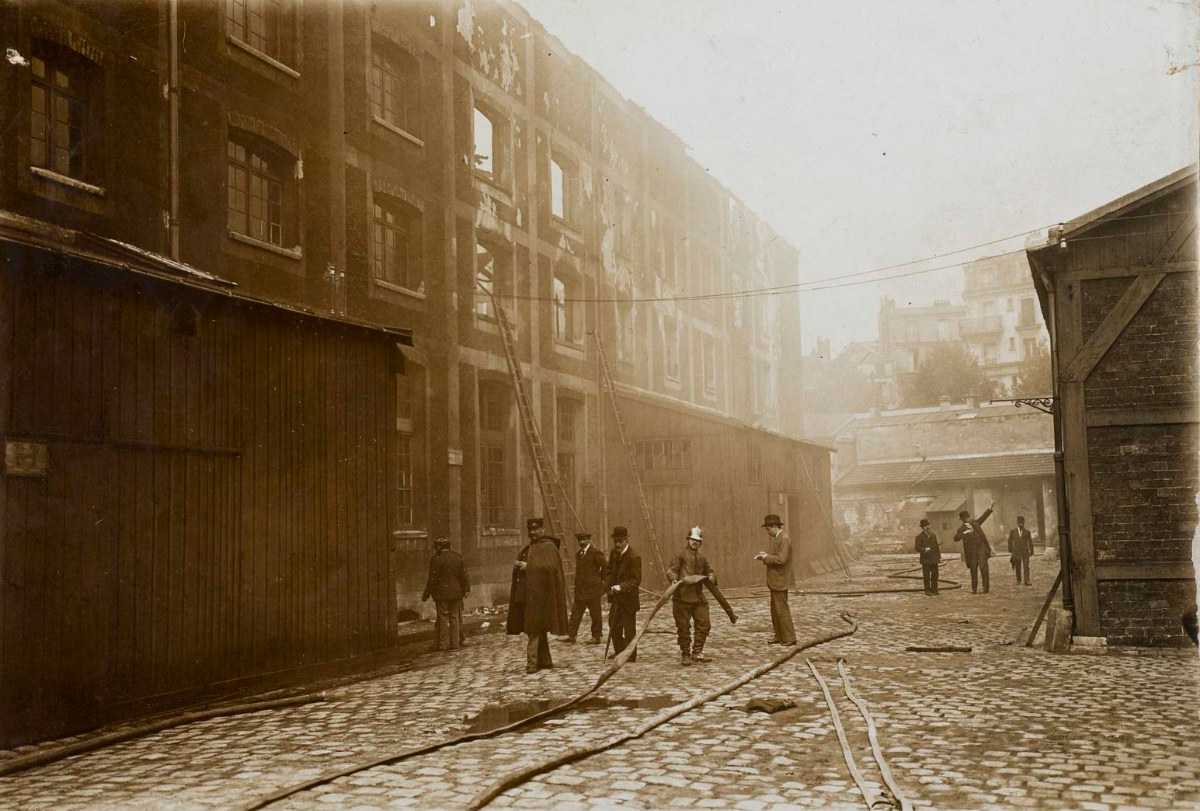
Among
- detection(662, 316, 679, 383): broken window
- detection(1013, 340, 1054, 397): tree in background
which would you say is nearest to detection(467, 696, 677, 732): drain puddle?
detection(662, 316, 679, 383): broken window

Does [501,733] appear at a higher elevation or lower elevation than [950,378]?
lower

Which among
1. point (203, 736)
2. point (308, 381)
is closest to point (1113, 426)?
point (308, 381)

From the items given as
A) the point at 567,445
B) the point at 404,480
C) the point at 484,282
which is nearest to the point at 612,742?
the point at 404,480

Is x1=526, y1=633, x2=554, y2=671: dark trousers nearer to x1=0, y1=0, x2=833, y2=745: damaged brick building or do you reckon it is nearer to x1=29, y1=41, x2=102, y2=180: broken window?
x1=0, y1=0, x2=833, y2=745: damaged brick building

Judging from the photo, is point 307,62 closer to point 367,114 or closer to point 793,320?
point 367,114

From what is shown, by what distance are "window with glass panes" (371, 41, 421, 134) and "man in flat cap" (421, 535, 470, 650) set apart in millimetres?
8129

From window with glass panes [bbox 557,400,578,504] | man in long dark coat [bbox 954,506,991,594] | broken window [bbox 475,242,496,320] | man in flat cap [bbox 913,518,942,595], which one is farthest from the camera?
window with glass panes [bbox 557,400,578,504]

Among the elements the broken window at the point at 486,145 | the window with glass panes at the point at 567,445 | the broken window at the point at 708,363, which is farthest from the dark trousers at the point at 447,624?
the broken window at the point at 708,363

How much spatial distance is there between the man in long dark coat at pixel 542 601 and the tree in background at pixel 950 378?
54.9 m

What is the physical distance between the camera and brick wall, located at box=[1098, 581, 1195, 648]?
11.9 m

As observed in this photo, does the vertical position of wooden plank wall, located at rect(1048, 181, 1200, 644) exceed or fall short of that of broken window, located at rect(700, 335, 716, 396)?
it falls short

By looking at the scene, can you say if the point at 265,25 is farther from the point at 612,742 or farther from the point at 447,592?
the point at 612,742

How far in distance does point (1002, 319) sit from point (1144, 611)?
64645 mm

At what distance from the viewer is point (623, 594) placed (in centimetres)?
1264
